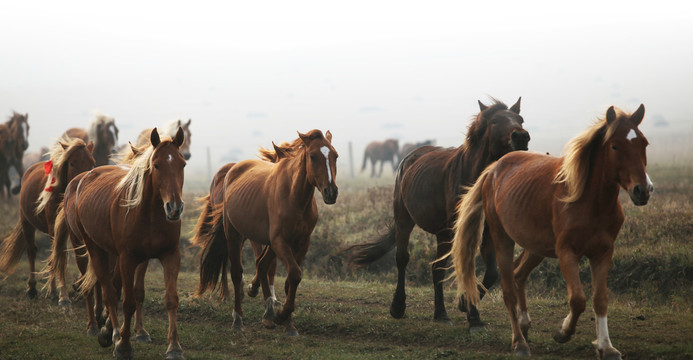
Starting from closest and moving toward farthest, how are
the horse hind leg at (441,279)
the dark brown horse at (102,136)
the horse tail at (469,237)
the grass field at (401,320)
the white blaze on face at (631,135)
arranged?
the white blaze on face at (631,135)
the grass field at (401,320)
the horse tail at (469,237)
the horse hind leg at (441,279)
the dark brown horse at (102,136)

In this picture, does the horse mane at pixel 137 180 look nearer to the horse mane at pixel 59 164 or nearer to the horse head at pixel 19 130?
the horse mane at pixel 59 164

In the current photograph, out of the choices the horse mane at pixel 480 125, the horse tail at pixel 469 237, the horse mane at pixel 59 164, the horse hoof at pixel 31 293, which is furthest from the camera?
the horse hoof at pixel 31 293

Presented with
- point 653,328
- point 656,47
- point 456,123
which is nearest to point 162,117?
point 456,123

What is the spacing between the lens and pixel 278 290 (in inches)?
409

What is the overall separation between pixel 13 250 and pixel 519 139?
866 centimetres

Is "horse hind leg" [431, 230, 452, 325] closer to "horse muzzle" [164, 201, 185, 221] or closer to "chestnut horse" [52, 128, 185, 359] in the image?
"chestnut horse" [52, 128, 185, 359]

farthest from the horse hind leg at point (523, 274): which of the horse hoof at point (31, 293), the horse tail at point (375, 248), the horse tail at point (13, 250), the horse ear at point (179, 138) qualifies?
the horse tail at point (13, 250)

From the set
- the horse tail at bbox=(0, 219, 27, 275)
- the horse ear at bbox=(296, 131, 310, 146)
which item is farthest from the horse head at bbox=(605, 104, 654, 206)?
the horse tail at bbox=(0, 219, 27, 275)

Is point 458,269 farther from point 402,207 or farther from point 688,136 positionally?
point 688,136

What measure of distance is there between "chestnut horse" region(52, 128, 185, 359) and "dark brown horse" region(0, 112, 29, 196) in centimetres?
1210

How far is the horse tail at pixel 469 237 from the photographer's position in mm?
6723

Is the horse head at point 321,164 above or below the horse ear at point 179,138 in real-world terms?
below

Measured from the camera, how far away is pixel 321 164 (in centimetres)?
712

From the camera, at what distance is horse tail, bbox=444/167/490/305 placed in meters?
6.72
